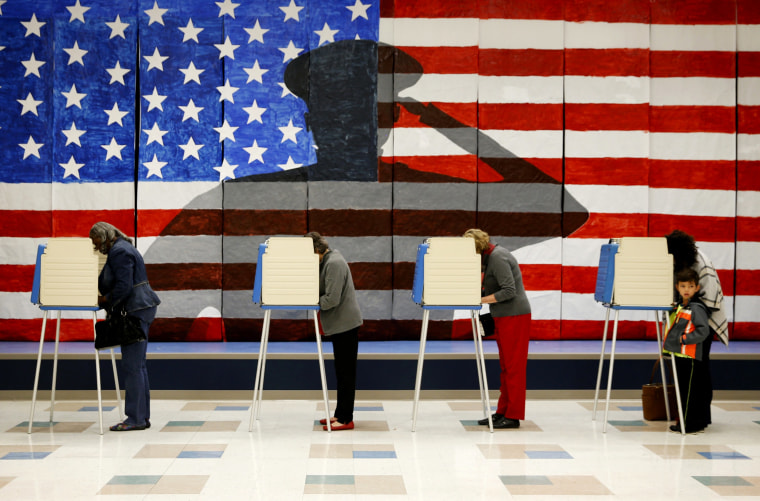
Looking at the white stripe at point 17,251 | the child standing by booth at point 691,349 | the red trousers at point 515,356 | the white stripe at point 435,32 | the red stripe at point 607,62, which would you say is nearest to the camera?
the child standing by booth at point 691,349

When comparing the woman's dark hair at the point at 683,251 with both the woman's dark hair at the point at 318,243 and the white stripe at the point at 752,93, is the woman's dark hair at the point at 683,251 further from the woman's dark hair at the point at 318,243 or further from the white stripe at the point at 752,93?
the white stripe at the point at 752,93

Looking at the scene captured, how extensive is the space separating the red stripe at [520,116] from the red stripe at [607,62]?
0.45 meters

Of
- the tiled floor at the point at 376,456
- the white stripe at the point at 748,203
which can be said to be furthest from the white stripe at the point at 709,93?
the tiled floor at the point at 376,456

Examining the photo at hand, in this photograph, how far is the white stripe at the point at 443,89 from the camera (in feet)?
26.6

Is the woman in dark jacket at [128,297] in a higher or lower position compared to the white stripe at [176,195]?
lower

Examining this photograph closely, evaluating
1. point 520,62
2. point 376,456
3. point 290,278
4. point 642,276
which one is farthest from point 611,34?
point 376,456

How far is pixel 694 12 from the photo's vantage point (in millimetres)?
8266

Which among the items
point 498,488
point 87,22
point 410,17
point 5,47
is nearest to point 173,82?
point 87,22

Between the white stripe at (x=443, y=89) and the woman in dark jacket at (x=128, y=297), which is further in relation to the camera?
the white stripe at (x=443, y=89)

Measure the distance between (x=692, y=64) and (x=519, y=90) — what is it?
1.81 m

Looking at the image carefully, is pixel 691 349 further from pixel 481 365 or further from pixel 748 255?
pixel 748 255

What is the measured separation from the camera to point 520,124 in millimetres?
8156

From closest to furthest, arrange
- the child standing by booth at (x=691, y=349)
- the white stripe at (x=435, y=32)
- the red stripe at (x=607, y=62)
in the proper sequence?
1. the child standing by booth at (x=691, y=349)
2. the white stripe at (x=435, y=32)
3. the red stripe at (x=607, y=62)

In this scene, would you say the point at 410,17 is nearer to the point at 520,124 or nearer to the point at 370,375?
the point at 520,124
